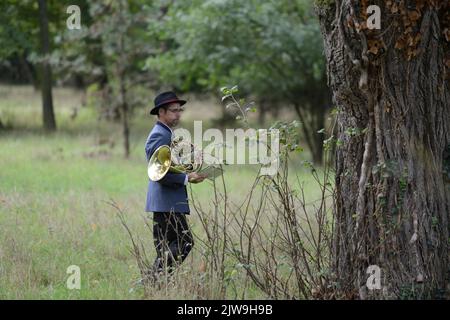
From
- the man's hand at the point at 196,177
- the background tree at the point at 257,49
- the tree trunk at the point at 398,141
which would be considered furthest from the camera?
the background tree at the point at 257,49

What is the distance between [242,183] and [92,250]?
7.47 meters

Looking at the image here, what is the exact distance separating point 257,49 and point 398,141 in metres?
15.4

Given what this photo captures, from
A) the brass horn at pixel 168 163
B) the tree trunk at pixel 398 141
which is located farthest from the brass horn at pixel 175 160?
the tree trunk at pixel 398 141

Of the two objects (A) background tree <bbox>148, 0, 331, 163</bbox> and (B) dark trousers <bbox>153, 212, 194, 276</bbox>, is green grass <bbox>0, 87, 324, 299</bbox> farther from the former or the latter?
(A) background tree <bbox>148, 0, 331, 163</bbox>

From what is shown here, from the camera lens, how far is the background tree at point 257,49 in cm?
2064

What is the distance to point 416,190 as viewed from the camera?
646 centimetres

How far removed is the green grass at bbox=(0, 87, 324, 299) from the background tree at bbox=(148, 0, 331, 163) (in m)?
Result: 3.26

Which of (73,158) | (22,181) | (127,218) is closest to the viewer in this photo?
(127,218)

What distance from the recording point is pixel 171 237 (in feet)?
24.4

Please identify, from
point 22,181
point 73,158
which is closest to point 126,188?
point 22,181

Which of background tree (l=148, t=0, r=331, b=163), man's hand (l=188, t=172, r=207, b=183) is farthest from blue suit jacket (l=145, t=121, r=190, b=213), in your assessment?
background tree (l=148, t=0, r=331, b=163)

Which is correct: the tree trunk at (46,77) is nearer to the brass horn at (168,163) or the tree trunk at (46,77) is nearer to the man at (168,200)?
the man at (168,200)

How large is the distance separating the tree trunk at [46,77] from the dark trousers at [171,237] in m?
20.7
